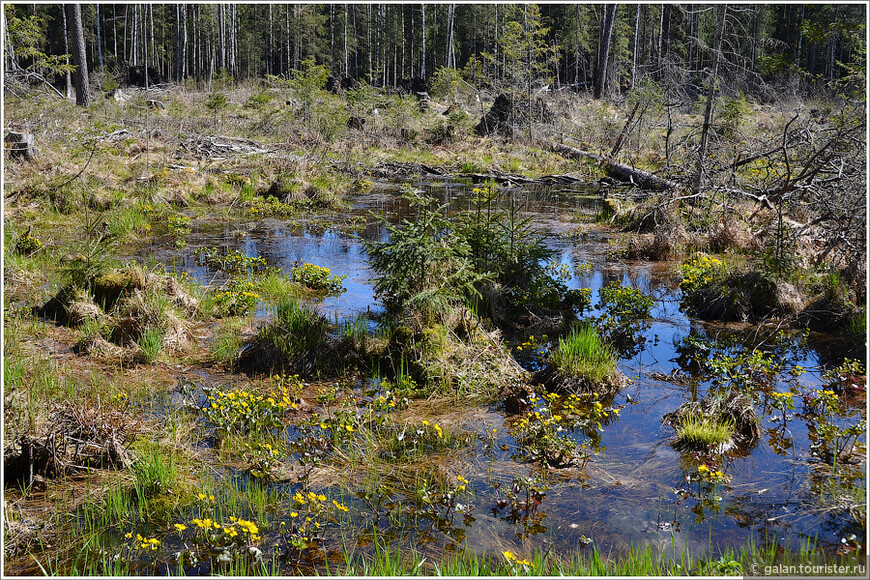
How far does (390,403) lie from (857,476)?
3.69 metres

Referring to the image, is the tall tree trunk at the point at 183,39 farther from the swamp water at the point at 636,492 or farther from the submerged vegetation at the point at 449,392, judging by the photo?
the swamp water at the point at 636,492

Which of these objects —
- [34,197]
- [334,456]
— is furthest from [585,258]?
[34,197]

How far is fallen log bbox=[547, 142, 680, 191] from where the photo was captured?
1984 cm

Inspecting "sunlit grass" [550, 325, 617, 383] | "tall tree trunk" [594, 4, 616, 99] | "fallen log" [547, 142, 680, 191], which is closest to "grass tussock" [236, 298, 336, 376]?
"sunlit grass" [550, 325, 617, 383]

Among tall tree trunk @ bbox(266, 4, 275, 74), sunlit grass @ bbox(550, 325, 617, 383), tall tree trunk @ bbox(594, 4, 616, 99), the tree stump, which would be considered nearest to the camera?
sunlit grass @ bbox(550, 325, 617, 383)

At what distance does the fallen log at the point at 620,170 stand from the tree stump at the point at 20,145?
51.0ft

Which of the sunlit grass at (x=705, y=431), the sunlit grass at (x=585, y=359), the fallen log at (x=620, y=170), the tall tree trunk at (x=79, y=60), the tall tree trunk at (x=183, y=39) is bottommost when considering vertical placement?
the sunlit grass at (x=705, y=431)

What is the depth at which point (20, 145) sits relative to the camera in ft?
53.6

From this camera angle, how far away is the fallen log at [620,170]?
19.8 m

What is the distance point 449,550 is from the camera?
13.6 feet

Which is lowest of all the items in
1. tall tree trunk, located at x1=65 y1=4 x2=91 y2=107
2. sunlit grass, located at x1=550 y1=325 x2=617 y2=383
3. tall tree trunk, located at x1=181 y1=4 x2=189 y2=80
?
sunlit grass, located at x1=550 y1=325 x2=617 y2=383

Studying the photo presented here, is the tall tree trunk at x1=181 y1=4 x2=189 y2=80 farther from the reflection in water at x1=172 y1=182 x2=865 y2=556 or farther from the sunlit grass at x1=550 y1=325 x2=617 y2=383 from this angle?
the reflection in water at x1=172 y1=182 x2=865 y2=556

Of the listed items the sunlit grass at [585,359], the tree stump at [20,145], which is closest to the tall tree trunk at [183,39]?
the tree stump at [20,145]

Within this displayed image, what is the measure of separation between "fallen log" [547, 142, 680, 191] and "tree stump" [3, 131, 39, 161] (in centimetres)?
1555
